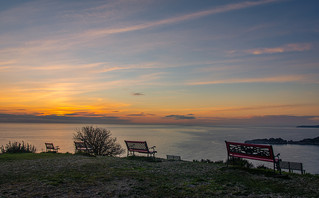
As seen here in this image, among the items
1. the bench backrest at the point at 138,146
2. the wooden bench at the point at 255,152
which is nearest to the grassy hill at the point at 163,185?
the wooden bench at the point at 255,152

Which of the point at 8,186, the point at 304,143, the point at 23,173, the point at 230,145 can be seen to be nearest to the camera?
the point at 8,186

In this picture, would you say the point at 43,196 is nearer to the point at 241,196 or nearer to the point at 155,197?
the point at 155,197

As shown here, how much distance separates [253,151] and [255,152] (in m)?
0.10

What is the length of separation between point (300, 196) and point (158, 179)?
421 cm

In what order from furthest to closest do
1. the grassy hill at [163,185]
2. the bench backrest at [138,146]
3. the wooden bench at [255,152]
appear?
1. the bench backrest at [138,146]
2. the wooden bench at [255,152]
3. the grassy hill at [163,185]

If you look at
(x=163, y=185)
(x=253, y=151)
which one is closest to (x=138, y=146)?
(x=253, y=151)

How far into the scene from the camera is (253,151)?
9.72 meters

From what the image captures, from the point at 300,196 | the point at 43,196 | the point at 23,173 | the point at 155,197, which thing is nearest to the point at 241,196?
the point at 300,196

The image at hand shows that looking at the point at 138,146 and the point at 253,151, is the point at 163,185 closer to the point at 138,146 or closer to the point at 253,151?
the point at 253,151

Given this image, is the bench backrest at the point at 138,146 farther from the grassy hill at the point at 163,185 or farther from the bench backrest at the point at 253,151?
the bench backrest at the point at 253,151

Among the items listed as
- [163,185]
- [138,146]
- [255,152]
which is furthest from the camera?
[138,146]

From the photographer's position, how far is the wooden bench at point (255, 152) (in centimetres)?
904

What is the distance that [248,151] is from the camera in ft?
32.6

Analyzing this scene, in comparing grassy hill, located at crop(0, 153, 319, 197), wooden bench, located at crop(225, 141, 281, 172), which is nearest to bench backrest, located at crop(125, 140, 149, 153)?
grassy hill, located at crop(0, 153, 319, 197)
